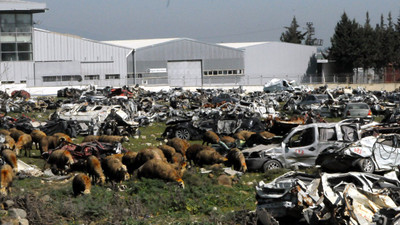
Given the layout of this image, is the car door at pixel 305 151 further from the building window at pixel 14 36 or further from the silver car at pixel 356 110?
the building window at pixel 14 36

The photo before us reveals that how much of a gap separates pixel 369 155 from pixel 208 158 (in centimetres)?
Result: 526

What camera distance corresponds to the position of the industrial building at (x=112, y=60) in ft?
228

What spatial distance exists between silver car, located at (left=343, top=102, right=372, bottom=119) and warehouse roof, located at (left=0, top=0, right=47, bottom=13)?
45.1 meters

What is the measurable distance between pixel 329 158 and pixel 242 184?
267cm

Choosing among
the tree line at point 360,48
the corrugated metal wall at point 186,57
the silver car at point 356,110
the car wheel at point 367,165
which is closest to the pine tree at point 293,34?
the tree line at point 360,48

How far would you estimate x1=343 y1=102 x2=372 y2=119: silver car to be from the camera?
112 feet

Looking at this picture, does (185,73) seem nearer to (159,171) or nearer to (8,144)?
(8,144)

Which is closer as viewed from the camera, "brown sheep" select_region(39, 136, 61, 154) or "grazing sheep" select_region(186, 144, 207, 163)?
"grazing sheep" select_region(186, 144, 207, 163)

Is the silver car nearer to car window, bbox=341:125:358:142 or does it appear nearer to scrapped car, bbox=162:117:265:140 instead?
scrapped car, bbox=162:117:265:140

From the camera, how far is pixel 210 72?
7544 centimetres

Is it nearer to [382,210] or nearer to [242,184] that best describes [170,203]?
[242,184]

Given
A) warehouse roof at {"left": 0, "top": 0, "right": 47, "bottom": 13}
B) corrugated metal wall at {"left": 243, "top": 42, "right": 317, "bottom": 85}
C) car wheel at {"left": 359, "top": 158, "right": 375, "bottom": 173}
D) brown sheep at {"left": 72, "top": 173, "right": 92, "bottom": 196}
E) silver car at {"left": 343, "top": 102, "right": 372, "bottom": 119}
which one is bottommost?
brown sheep at {"left": 72, "top": 173, "right": 92, "bottom": 196}

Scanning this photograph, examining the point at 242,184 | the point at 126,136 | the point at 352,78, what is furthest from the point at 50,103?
the point at 352,78

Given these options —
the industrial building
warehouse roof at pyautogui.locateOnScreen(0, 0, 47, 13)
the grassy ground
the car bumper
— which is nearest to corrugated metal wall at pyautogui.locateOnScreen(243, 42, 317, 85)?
the industrial building
